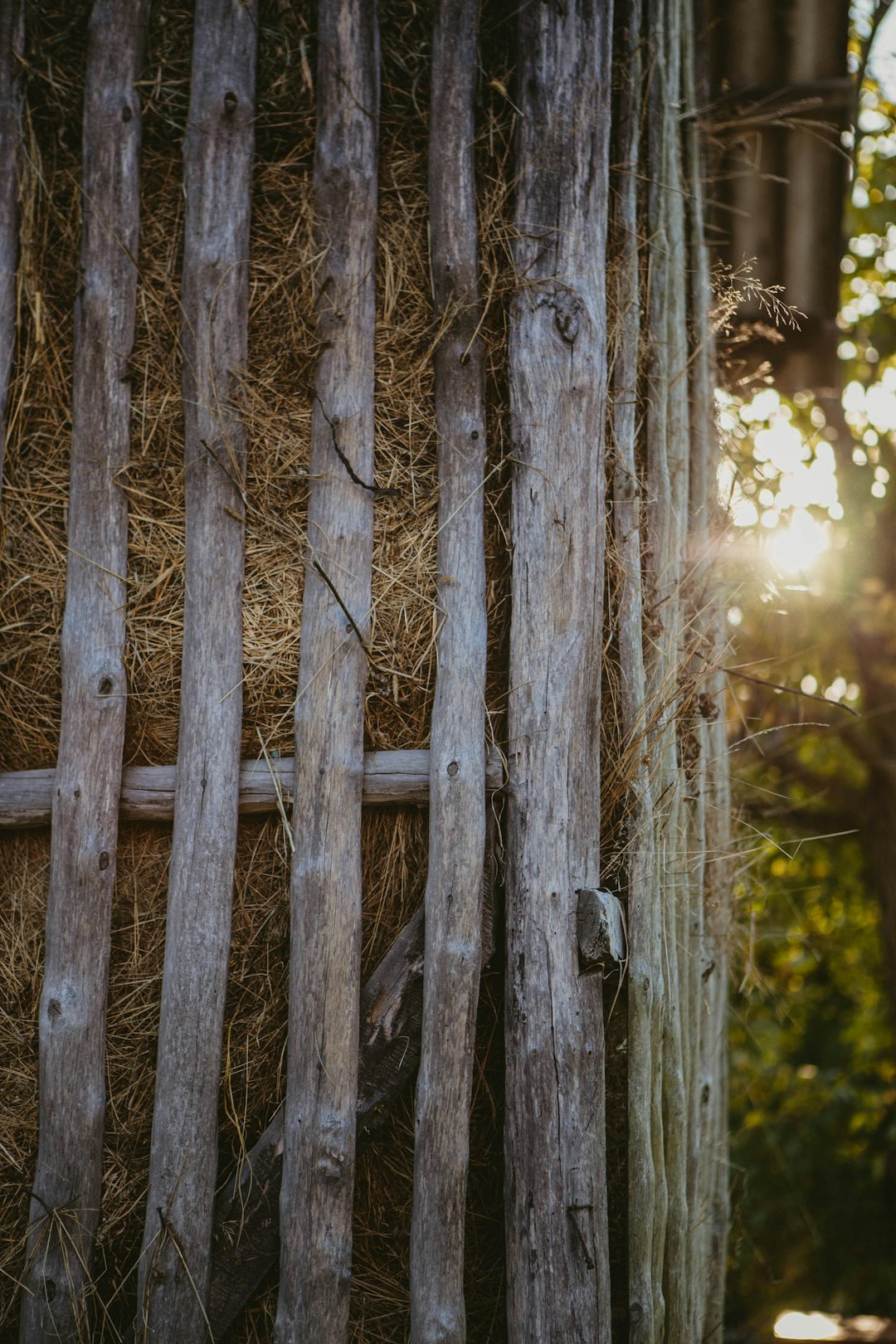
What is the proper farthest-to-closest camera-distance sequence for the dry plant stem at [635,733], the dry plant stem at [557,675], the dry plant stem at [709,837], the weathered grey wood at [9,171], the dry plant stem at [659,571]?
1. the dry plant stem at [709,837]
2. the weathered grey wood at [9,171]
3. the dry plant stem at [659,571]
4. the dry plant stem at [635,733]
5. the dry plant stem at [557,675]

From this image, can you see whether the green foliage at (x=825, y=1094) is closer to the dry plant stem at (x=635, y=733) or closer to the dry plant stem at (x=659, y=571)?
the dry plant stem at (x=659, y=571)

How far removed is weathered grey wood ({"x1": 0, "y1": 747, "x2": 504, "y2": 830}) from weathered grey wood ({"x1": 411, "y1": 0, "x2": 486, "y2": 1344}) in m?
0.05

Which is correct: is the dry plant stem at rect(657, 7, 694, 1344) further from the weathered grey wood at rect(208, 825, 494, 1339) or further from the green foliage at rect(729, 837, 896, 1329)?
the green foliage at rect(729, 837, 896, 1329)

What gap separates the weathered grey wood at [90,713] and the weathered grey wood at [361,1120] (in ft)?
1.19

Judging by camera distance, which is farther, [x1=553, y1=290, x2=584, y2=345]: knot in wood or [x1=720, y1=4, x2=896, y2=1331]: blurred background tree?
[x1=720, y1=4, x2=896, y2=1331]: blurred background tree

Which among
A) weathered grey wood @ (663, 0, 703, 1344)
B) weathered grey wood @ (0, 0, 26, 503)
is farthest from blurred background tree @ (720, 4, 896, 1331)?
weathered grey wood @ (0, 0, 26, 503)

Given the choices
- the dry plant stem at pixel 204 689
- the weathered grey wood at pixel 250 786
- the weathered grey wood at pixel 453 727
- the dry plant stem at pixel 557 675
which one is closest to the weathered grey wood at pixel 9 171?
the dry plant stem at pixel 204 689

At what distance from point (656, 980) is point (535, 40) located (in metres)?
2.76

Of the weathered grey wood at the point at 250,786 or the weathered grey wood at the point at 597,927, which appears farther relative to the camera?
the weathered grey wood at the point at 250,786

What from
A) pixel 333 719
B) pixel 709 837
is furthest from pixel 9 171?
pixel 709 837

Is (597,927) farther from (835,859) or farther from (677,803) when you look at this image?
(835,859)

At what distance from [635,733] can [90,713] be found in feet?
4.99

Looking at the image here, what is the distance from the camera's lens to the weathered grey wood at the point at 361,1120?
2.47 m

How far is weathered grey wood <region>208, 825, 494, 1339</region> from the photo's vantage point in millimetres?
2471
